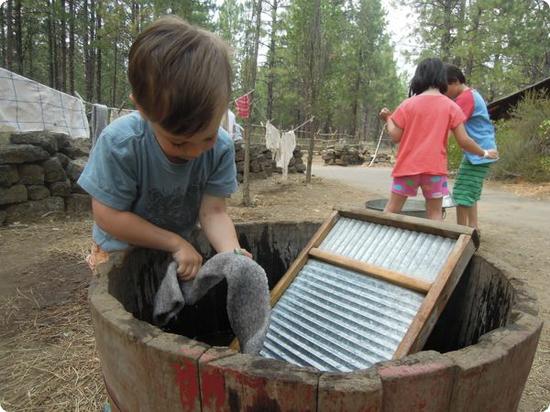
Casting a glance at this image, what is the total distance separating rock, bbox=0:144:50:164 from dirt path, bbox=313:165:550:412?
515 cm

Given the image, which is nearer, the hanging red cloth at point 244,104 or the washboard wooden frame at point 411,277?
the washboard wooden frame at point 411,277

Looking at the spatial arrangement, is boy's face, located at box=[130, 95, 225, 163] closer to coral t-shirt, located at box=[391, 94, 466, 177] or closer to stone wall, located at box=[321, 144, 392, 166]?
coral t-shirt, located at box=[391, 94, 466, 177]

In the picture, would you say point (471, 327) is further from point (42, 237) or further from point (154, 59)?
point (42, 237)

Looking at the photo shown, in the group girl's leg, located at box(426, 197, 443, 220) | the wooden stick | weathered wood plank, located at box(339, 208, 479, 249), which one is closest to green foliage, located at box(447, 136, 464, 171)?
girl's leg, located at box(426, 197, 443, 220)

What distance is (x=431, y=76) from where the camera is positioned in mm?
3109

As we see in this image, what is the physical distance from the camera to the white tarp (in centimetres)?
534

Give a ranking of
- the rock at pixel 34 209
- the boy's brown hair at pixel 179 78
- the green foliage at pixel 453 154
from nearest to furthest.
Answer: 1. the boy's brown hair at pixel 179 78
2. the rock at pixel 34 209
3. the green foliage at pixel 453 154

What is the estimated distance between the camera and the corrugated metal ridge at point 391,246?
1.56m

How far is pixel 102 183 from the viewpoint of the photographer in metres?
1.37

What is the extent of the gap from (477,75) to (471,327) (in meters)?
19.5

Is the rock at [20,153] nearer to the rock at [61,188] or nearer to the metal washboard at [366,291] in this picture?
the rock at [61,188]

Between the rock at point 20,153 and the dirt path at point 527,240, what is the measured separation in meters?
5.15

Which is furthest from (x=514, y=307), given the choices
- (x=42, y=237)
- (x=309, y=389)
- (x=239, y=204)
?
(x=239, y=204)

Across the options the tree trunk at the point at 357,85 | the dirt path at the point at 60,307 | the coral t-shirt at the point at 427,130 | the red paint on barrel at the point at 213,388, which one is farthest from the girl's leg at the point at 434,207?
the tree trunk at the point at 357,85
